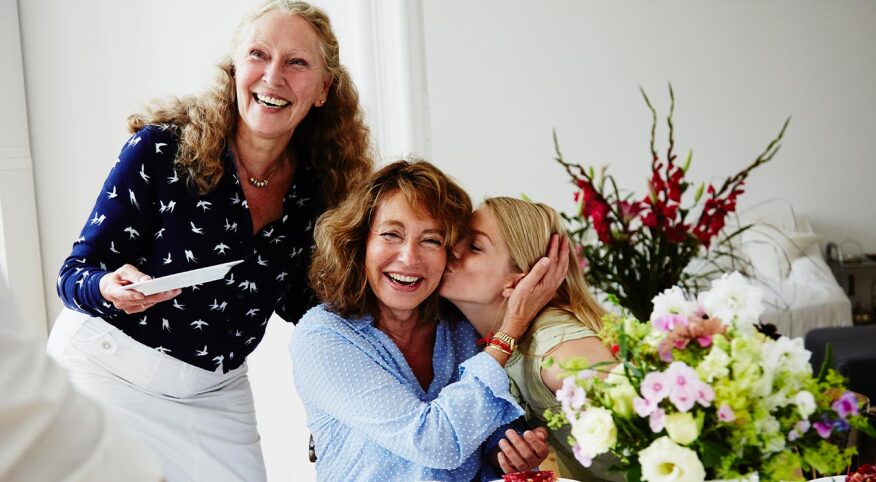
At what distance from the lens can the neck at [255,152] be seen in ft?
6.64

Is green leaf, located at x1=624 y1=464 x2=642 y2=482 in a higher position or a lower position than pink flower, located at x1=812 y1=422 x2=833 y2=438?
lower

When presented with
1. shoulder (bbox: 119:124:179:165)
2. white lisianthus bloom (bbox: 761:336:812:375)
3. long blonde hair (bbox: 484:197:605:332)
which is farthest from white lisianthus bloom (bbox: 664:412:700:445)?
shoulder (bbox: 119:124:179:165)

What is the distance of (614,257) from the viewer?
6.51ft

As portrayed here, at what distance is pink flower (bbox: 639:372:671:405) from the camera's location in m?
1.08

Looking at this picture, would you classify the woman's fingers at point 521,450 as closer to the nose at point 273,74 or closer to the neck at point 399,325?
the neck at point 399,325

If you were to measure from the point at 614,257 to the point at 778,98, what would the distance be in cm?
529

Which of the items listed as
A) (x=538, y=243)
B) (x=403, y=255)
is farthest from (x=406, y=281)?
(x=538, y=243)

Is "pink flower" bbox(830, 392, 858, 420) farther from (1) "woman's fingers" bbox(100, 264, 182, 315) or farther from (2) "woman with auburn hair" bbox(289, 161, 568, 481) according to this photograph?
(1) "woman's fingers" bbox(100, 264, 182, 315)

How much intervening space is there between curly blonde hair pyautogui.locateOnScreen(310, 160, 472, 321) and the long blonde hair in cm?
8

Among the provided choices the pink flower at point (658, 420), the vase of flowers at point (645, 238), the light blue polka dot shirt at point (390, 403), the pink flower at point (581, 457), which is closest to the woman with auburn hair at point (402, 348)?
the light blue polka dot shirt at point (390, 403)

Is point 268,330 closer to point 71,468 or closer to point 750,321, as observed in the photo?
point 750,321

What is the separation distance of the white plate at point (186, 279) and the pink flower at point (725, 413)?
78 cm

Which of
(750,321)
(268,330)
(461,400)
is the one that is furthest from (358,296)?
(268,330)

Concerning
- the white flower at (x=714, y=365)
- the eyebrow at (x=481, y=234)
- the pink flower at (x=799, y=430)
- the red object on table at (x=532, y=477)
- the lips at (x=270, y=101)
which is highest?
the lips at (x=270, y=101)
